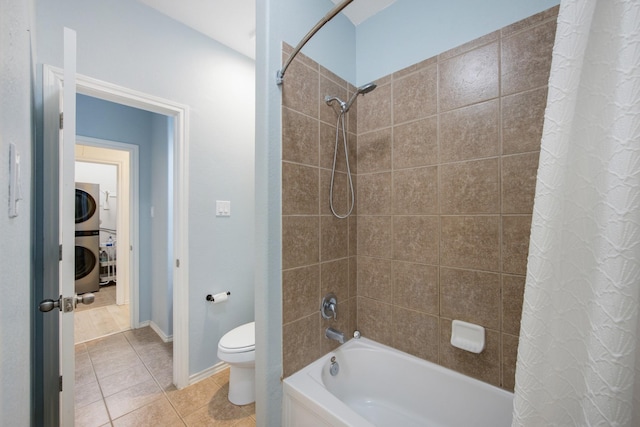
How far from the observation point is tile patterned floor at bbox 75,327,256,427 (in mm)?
1533

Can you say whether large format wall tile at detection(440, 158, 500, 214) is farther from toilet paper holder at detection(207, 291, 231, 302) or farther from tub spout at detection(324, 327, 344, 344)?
toilet paper holder at detection(207, 291, 231, 302)

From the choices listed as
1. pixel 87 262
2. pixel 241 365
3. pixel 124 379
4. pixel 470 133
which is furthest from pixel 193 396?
pixel 87 262

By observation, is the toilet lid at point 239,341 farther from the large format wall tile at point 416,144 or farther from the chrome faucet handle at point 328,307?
the large format wall tile at point 416,144

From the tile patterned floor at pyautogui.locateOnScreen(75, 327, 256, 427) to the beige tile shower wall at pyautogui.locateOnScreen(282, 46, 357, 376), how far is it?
81cm

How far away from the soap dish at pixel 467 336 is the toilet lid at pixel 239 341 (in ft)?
3.69

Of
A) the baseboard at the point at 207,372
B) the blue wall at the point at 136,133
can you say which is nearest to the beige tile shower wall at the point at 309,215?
the baseboard at the point at 207,372

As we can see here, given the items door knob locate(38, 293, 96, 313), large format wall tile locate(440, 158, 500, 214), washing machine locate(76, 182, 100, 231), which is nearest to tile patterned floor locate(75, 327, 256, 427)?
door knob locate(38, 293, 96, 313)

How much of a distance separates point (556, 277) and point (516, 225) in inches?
29.4

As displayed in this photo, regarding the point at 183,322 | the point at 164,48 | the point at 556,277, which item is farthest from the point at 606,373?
the point at 164,48

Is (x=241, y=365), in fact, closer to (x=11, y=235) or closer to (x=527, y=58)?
(x=11, y=235)

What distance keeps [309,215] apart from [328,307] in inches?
20.6

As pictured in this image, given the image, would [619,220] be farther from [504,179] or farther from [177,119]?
[177,119]

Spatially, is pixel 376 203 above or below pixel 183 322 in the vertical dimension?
above

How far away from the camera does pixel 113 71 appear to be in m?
1.55
